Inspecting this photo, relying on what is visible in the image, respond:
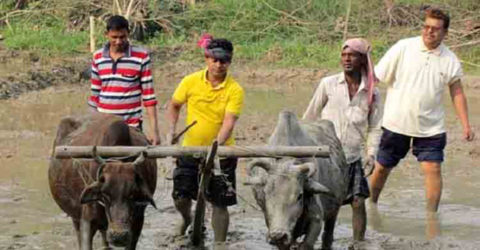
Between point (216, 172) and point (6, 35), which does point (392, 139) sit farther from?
point (6, 35)

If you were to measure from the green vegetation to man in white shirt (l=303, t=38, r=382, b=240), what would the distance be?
11.7 metres

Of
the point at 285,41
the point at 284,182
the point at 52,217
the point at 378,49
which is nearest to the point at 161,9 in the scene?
the point at 285,41

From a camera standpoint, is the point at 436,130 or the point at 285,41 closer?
the point at 436,130

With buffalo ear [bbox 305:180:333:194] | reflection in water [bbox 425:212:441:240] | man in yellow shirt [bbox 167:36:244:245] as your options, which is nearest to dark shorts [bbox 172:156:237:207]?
man in yellow shirt [bbox 167:36:244:245]

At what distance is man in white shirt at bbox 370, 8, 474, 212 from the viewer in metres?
8.56

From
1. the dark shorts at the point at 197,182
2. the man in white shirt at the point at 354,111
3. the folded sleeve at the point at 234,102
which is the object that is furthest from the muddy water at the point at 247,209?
the folded sleeve at the point at 234,102

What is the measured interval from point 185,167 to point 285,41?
43.9 ft

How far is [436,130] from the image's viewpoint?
863 cm

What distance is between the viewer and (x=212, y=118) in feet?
25.7

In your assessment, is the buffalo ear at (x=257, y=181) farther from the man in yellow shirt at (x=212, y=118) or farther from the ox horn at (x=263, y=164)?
the man in yellow shirt at (x=212, y=118)

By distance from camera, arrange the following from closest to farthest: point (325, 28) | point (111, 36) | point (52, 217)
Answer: point (111, 36), point (52, 217), point (325, 28)

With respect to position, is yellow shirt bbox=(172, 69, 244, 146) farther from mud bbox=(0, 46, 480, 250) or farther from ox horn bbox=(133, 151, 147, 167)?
ox horn bbox=(133, 151, 147, 167)

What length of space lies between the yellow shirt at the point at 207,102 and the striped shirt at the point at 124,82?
12.8 inches

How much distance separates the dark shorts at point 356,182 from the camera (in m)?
7.71
